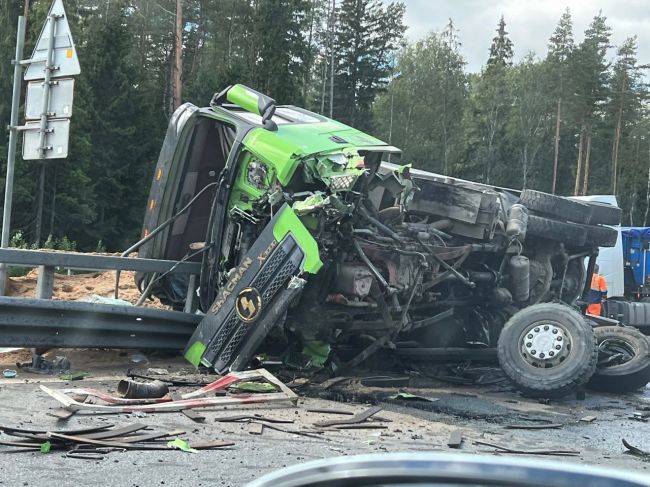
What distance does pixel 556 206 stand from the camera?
7.47 metres

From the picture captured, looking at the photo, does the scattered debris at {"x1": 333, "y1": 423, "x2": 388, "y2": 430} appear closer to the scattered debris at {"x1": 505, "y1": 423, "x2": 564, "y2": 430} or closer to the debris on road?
the debris on road

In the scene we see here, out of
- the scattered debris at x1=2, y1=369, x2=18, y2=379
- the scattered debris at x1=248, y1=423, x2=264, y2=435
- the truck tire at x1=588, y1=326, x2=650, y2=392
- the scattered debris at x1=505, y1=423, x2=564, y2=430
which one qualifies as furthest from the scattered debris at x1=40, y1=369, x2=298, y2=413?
the truck tire at x1=588, y1=326, x2=650, y2=392

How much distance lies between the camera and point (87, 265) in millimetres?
6148

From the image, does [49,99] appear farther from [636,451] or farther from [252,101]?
[636,451]

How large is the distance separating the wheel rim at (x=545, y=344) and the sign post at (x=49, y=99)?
14.6 feet

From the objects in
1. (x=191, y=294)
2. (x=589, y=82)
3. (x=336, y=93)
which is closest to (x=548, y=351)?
(x=191, y=294)

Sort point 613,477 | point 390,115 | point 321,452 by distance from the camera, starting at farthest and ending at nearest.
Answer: point 390,115 → point 321,452 → point 613,477

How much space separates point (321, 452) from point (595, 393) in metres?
4.00

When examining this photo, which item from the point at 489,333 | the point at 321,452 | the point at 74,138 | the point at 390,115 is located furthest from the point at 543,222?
the point at 390,115

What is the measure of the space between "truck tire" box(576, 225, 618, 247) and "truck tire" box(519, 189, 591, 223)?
119 millimetres

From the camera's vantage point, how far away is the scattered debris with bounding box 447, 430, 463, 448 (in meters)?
4.43

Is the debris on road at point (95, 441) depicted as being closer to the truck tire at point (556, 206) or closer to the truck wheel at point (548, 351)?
the truck wheel at point (548, 351)

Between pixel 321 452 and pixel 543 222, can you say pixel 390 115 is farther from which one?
pixel 321 452

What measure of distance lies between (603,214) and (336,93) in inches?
1570
